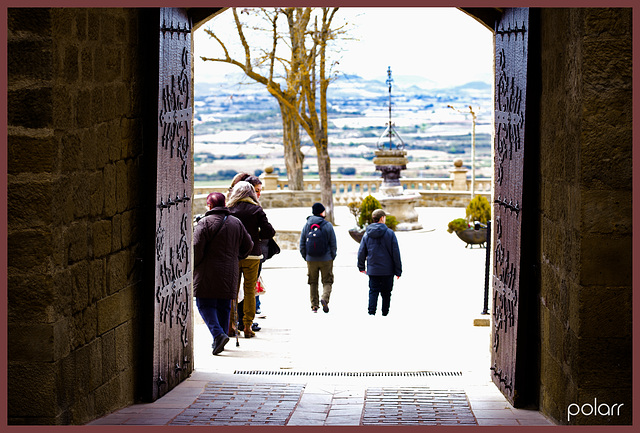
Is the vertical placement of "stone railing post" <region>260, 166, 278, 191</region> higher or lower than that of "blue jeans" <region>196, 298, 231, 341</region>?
higher

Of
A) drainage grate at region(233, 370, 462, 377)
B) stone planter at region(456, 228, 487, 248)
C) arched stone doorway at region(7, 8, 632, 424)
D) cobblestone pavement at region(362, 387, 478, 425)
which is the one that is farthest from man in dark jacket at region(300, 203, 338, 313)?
stone planter at region(456, 228, 487, 248)

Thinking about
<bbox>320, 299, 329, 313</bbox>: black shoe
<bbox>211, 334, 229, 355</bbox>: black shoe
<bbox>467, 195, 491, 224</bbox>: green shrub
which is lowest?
<bbox>320, 299, 329, 313</bbox>: black shoe

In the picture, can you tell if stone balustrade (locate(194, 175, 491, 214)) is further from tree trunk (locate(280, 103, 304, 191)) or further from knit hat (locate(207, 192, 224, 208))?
knit hat (locate(207, 192, 224, 208))

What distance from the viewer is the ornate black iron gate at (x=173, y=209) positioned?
231 inches

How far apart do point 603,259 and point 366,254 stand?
554cm

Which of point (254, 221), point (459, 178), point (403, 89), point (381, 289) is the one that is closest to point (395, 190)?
point (459, 178)

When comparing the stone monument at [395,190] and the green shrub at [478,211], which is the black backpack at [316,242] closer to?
the green shrub at [478,211]

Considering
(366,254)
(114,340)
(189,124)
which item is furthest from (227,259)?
(366,254)

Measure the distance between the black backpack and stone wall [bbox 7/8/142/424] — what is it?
4228 millimetres

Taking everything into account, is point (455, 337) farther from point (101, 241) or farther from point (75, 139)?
point (75, 139)

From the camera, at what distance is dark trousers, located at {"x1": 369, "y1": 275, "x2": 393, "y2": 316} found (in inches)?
384

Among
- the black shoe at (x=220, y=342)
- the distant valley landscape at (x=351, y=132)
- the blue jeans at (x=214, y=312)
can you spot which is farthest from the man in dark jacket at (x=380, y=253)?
the distant valley landscape at (x=351, y=132)

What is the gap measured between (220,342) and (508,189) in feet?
9.24

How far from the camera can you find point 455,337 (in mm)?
8516
